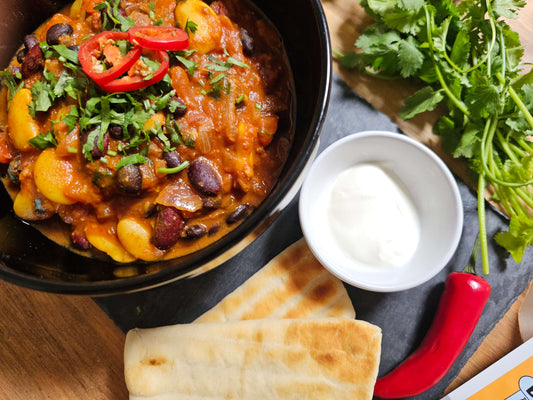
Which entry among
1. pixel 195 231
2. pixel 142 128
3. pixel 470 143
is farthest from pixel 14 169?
pixel 470 143

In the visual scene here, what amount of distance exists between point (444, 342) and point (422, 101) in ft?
5.07

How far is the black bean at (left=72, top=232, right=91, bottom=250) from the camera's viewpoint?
2.49m

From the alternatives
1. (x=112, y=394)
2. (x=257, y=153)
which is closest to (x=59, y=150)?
(x=257, y=153)

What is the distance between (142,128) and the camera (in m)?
2.26

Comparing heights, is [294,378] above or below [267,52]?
below

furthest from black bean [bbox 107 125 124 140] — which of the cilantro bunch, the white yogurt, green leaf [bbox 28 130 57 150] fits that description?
the cilantro bunch

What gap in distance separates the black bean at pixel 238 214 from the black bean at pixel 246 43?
2.74 ft

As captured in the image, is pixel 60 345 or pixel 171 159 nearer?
pixel 171 159

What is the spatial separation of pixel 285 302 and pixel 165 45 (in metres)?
1.70

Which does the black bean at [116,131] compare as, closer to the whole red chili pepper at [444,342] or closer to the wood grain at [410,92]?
the wood grain at [410,92]

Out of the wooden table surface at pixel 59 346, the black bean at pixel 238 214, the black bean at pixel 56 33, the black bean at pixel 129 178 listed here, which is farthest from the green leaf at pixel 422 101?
the wooden table surface at pixel 59 346

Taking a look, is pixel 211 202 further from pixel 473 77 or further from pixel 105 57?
pixel 473 77

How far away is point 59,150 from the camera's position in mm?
2316

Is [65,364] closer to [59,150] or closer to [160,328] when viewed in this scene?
[160,328]
